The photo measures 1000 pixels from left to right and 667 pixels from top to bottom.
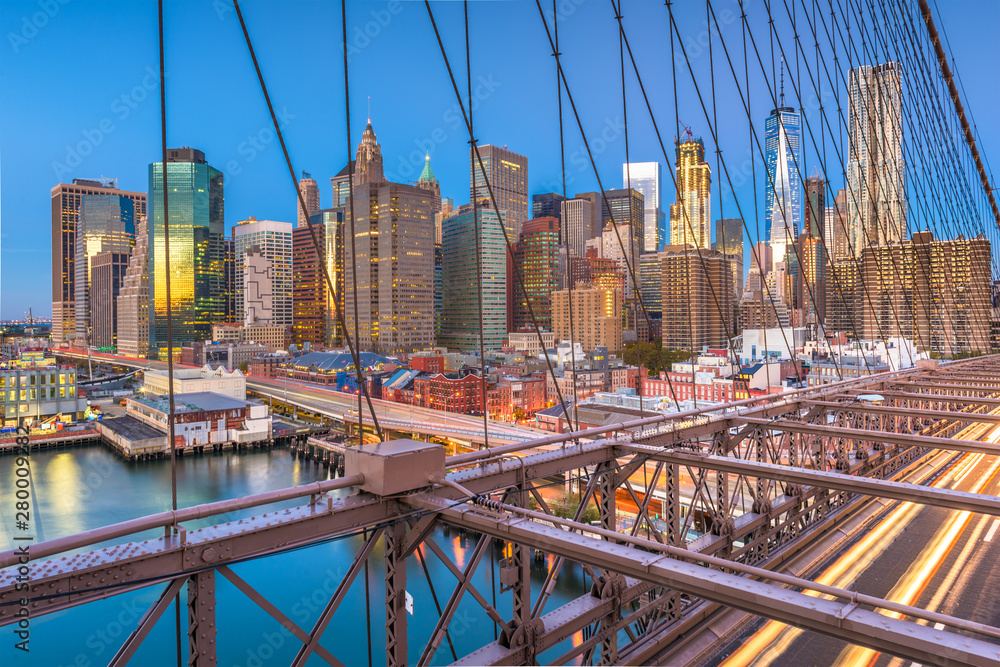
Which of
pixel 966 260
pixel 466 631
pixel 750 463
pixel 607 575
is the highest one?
pixel 966 260

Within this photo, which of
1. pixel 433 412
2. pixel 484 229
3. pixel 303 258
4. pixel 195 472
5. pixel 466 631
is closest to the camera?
pixel 466 631

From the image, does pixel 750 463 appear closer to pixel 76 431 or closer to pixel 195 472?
pixel 195 472

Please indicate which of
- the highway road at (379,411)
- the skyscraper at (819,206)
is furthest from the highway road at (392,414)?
the skyscraper at (819,206)

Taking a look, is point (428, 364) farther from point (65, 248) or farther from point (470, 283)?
point (470, 283)

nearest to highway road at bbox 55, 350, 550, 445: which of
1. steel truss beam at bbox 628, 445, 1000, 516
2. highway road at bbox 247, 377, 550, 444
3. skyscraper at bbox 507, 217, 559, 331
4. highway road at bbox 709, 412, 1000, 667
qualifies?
highway road at bbox 247, 377, 550, 444

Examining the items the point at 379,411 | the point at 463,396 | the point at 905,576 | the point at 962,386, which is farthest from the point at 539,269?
the point at 905,576

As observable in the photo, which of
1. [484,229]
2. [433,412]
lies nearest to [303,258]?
[484,229]
